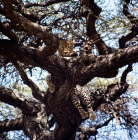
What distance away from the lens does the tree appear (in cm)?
269

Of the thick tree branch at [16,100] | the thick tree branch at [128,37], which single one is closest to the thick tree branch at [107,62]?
the thick tree branch at [128,37]

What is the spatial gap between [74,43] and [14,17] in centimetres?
114

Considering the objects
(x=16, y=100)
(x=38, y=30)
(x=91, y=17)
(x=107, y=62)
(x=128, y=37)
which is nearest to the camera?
(x=38, y=30)

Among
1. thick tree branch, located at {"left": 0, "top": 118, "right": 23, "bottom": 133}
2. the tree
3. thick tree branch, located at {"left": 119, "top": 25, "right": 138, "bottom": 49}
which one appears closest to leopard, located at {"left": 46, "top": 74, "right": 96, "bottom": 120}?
the tree

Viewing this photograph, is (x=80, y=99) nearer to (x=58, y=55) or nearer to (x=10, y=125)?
(x=58, y=55)

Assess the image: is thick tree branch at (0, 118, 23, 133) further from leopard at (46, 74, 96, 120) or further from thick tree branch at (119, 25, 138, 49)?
thick tree branch at (119, 25, 138, 49)

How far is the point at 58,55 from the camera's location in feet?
9.89

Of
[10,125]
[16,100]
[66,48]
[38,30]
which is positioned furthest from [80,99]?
[10,125]

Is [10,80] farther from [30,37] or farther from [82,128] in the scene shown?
[82,128]

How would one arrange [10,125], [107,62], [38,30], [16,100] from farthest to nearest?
[10,125]
[16,100]
[107,62]
[38,30]

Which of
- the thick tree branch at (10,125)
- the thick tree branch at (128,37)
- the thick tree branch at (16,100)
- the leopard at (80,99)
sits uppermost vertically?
the thick tree branch at (128,37)

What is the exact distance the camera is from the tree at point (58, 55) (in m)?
2.69

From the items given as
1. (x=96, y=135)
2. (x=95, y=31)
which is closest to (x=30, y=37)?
(x=95, y=31)

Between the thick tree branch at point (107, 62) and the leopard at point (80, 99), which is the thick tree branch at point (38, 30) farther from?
the leopard at point (80, 99)
